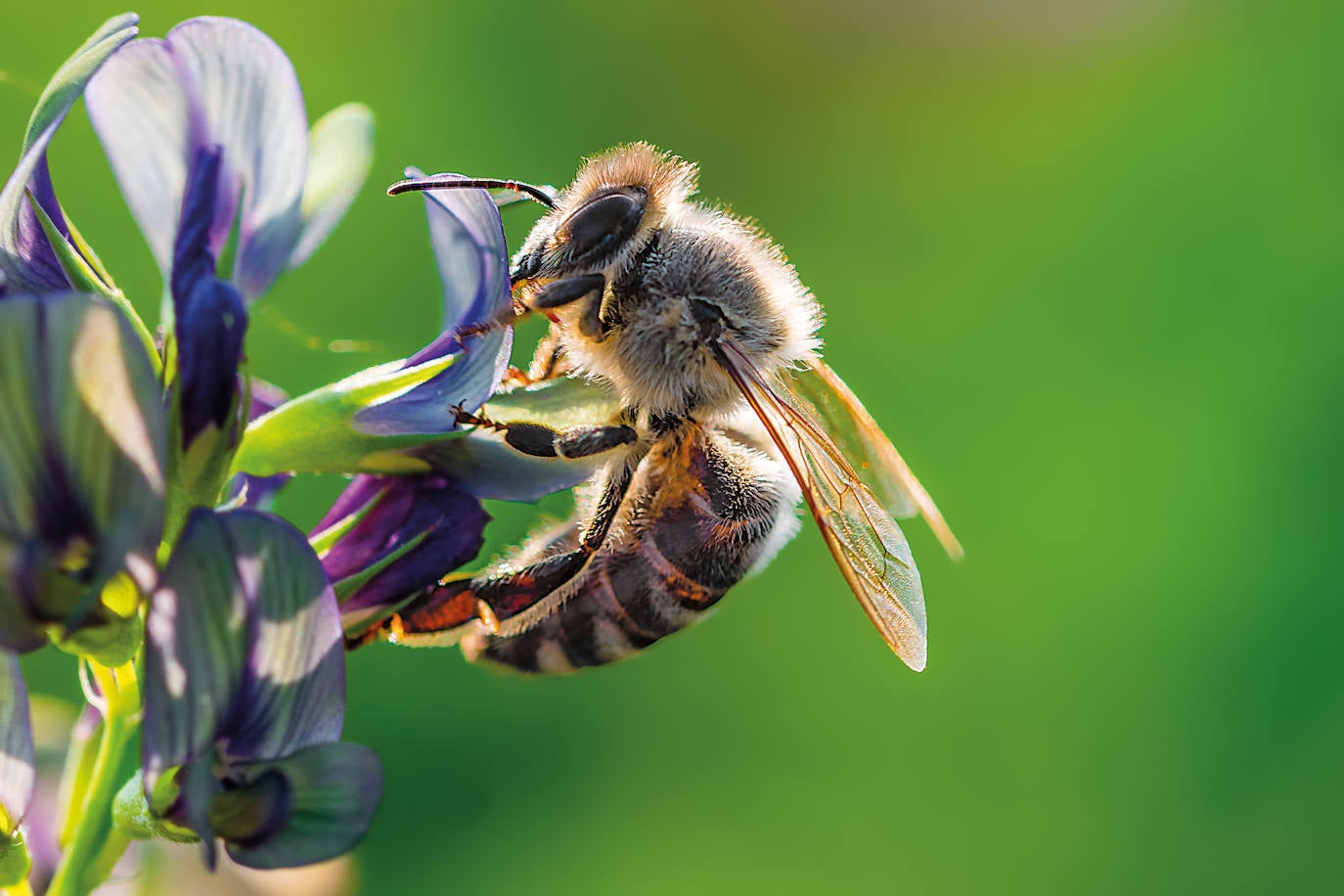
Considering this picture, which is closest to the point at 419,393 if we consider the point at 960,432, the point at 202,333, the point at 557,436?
the point at 557,436

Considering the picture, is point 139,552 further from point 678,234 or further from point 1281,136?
point 1281,136

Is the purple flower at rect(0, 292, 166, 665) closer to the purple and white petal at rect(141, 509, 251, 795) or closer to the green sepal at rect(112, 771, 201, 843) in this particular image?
the purple and white petal at rect(141, 509, 251, 795)

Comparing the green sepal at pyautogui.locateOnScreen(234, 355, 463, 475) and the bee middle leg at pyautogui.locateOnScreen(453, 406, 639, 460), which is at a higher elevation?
the bee middle leg at pyautogui.locateOnScreen(453, 406, 639, 460)

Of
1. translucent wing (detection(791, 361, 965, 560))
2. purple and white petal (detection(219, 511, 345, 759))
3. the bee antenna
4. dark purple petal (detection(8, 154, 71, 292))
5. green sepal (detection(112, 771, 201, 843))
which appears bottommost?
green sepal (detection(112, 771, 201, 843))

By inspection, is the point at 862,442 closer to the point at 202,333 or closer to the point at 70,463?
the point at 202,333

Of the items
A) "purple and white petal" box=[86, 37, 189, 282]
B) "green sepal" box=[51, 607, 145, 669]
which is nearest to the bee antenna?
"purple and white petal" box=[86, 37, 189, 282]

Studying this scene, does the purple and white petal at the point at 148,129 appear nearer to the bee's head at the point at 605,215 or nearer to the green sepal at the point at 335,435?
the green sepal at the point at 335,435

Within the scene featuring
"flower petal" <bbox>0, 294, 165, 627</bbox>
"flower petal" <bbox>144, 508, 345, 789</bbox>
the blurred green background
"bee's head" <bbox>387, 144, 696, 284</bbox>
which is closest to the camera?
"flower petal" <bbox>0, 294, 165, 627</bbox>

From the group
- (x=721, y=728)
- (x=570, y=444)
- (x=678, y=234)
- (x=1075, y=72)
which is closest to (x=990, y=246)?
(x=1075, y=72)
